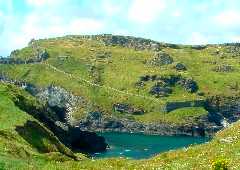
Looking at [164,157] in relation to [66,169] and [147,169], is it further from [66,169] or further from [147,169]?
[66,169]

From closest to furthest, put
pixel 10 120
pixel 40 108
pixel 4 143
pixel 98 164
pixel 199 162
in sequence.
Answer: pixel 199 162 < pixel 98 164 < pixel 4 143 < pixel 10 120 < pixel 40 108

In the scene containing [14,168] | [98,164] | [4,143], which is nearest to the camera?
[14,168]

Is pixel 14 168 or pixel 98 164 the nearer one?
pixel 14 168

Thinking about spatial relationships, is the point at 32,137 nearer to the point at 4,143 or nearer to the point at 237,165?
the point at 4,143

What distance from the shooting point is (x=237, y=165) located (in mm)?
34875

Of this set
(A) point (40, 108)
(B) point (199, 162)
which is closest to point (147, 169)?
(B) point (199, 162)

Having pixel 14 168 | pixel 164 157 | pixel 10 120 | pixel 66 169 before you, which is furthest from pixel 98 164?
pixel 10 120

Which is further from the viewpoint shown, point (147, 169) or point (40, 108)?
point (40, 108)

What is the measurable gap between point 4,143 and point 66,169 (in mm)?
18044

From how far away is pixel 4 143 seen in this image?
177 ft

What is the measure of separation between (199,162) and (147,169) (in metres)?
3.66

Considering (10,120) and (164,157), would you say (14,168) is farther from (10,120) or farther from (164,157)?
(10,120)

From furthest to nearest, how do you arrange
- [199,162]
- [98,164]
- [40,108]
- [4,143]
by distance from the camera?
[40,108] < [4,143] < [98,164] < [199,162]

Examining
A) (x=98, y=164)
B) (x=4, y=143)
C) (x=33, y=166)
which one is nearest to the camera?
(x=33, y=166)
